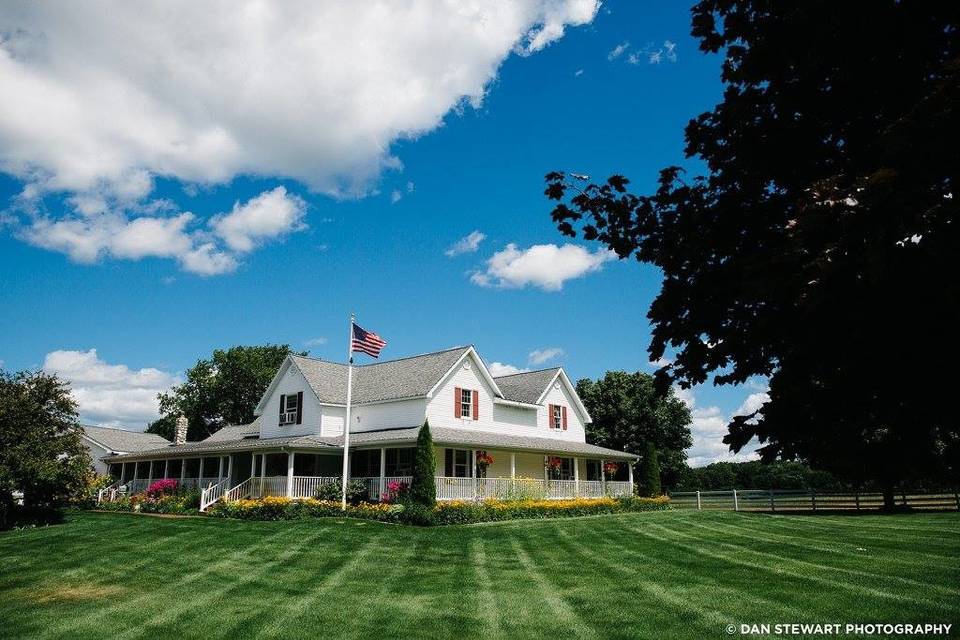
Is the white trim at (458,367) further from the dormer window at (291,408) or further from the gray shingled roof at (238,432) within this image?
the gray shingled roof at (238,432)

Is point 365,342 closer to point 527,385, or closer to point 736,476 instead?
point 527,385

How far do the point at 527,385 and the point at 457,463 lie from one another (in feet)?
28.6

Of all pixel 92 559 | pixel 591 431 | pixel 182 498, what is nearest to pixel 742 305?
pixel 92 559

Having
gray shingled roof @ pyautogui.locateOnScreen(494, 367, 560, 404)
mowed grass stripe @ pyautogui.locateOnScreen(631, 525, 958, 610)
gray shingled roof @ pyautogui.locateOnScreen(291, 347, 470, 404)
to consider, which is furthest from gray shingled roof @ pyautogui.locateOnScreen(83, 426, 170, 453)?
mowed grass stripe @ pyautogui.locateOnScreen(631, 525, 958, 610)

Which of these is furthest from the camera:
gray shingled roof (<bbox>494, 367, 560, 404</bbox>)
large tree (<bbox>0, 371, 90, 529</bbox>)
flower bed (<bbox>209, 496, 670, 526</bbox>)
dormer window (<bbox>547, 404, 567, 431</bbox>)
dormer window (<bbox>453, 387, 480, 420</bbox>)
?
dormer window (<bbox>547, 404, 567, 431</bbox>)

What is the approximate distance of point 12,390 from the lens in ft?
62.7

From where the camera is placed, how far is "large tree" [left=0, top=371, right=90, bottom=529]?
18469 millimetres

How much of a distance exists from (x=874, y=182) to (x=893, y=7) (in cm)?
174

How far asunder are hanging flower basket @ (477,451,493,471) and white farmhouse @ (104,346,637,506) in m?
0.06

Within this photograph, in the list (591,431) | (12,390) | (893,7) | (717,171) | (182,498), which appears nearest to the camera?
(893,7)

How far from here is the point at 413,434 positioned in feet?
87.4

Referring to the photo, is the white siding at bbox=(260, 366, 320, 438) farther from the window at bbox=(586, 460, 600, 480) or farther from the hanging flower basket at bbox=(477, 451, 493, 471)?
the window at bbox=(586, 460, 600, 480)

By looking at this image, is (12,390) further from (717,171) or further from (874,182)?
(874,182)

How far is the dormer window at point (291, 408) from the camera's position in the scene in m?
32.2
